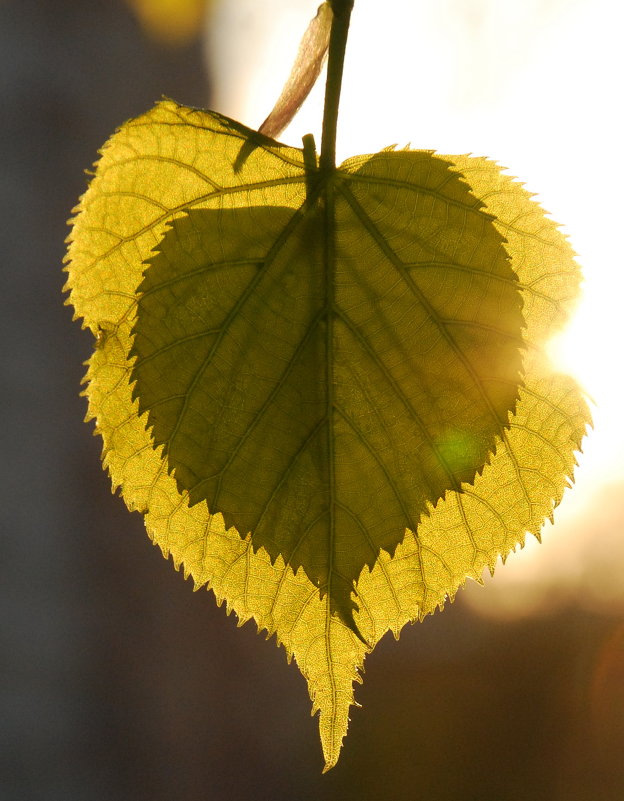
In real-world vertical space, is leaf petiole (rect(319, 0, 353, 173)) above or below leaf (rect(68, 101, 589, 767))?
Result: above

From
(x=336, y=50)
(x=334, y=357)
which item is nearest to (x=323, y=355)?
(x=334, y=357)

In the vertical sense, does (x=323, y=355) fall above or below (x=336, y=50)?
below

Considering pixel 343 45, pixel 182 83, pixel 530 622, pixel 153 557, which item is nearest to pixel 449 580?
pixel 343 45

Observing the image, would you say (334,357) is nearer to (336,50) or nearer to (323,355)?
(323,355)

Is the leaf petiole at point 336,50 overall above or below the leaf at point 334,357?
above

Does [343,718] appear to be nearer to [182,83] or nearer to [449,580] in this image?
[449,580]

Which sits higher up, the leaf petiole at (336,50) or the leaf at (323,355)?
the leaf petiole at (336,50)

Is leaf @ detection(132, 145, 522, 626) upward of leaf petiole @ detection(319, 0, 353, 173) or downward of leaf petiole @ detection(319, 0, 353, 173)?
downward

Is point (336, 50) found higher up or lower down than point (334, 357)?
higher up
